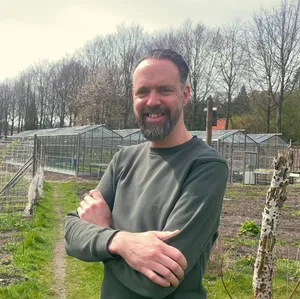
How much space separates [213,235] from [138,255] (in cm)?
40

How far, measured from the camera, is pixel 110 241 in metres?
1.65

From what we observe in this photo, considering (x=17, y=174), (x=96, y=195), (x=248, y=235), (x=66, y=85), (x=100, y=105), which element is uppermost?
(x=66, y=85)

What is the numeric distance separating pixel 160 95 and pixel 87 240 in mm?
732

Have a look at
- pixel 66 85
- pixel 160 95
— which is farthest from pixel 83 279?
pixel 66 85

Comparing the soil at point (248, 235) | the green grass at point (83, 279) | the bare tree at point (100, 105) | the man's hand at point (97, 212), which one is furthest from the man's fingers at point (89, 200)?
the bare tree at point (100, 105)

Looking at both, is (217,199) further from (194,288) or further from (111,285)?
(111,285)

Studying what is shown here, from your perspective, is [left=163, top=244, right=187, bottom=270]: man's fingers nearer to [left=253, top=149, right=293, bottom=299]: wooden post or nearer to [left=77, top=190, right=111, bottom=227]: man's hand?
[left=77, top=190, right=111, bottom=227]: man's hand

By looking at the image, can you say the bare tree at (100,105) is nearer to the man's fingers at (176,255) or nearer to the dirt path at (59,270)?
the dirt path at (59,270)

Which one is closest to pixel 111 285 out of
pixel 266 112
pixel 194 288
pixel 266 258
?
pixel 194 288

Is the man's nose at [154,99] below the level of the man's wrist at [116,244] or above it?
above

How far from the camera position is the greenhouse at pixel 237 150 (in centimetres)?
2395

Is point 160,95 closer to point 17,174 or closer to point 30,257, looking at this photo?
point 30,257

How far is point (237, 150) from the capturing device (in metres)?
25.3

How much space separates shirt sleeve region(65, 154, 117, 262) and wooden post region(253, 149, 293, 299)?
1329 mm
